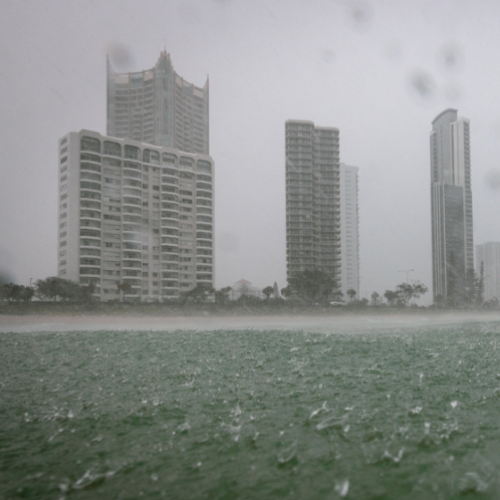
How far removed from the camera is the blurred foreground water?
60.1 inches

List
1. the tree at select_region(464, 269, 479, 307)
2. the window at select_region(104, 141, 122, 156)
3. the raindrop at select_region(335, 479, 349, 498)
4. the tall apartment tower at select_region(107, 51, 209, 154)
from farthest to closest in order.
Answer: the tree at select_region(464, 269, 479, 307)
the tall apartment tower at select_region(107, 51, 209, 154)
the window at select_region(104, 141, 122, 156)
the raindrop at select_region(335, 479, 349, 498)

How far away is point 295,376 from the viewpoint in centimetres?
215

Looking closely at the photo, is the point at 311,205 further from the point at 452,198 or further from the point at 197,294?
the point at 452,198

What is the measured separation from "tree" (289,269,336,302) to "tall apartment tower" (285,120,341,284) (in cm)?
4

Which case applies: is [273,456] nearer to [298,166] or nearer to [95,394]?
[95,394]

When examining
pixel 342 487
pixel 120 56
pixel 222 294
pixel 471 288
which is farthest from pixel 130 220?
pixel 471 288

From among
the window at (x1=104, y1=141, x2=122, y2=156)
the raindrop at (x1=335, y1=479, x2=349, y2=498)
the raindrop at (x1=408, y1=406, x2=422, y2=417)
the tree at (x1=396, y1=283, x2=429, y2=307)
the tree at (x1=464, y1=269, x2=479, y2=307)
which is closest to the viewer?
the raindrop at (x1=335, y1=479, x2=349, y2=498)

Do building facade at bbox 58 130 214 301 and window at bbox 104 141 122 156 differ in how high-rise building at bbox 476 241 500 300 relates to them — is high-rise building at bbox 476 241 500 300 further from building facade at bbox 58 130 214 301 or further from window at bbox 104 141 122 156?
window at bbox 104 141 122 156

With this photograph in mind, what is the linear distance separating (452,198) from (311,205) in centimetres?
115

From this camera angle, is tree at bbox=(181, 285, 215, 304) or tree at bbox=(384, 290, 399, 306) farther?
tree at bbox=(384, 290, 399, 306)

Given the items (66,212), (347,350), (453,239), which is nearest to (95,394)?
(66,212)

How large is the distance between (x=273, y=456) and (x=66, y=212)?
1.65 m

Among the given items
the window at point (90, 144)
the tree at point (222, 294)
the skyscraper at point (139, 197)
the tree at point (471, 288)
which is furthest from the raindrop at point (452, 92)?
the window at point (90, 144)

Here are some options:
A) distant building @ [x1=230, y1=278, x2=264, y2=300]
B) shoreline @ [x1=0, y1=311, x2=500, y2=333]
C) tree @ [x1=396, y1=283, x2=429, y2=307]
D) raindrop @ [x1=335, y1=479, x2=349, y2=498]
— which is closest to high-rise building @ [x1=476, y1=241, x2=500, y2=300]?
shoreline @ [x1=0, y1=311, x2=500, y2=333]
